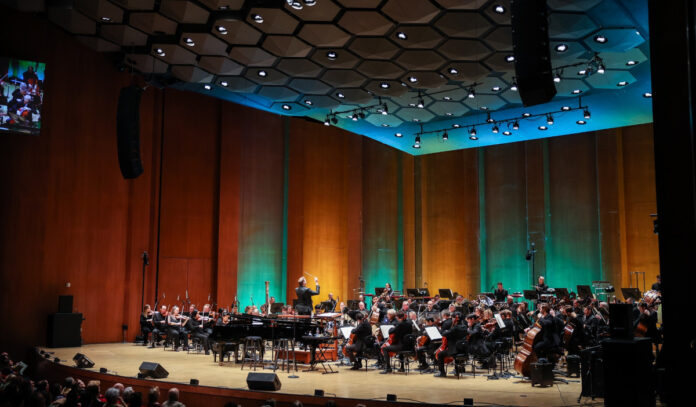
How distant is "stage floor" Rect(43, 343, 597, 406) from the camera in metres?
8.19

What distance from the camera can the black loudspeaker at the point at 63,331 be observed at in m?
13.5

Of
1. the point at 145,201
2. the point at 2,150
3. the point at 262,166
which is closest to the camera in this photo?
the point at 2,150

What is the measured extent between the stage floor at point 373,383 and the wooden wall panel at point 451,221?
10697mm

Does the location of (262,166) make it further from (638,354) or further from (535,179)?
(638,354)

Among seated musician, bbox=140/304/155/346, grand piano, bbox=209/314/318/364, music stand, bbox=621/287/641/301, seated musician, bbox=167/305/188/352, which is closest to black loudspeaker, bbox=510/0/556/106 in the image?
grand piano, bbox=209/314/318/364

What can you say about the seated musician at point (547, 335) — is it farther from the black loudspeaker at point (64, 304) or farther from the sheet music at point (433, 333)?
the black loudspeaker at point (64, 304)

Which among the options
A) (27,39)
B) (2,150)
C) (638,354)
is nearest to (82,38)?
(27,39)

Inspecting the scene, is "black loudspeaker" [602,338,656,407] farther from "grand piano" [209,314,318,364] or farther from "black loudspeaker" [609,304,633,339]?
"grand piano" [209,314,318,364]

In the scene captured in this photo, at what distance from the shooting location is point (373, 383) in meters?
9.47

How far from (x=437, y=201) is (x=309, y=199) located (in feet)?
19.4

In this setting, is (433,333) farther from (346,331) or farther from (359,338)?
(346,331)

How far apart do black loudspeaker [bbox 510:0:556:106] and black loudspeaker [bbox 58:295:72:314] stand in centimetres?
1206

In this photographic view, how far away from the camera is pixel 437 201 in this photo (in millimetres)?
22719

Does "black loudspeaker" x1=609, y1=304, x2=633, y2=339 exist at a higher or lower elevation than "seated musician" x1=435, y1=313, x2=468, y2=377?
higher
